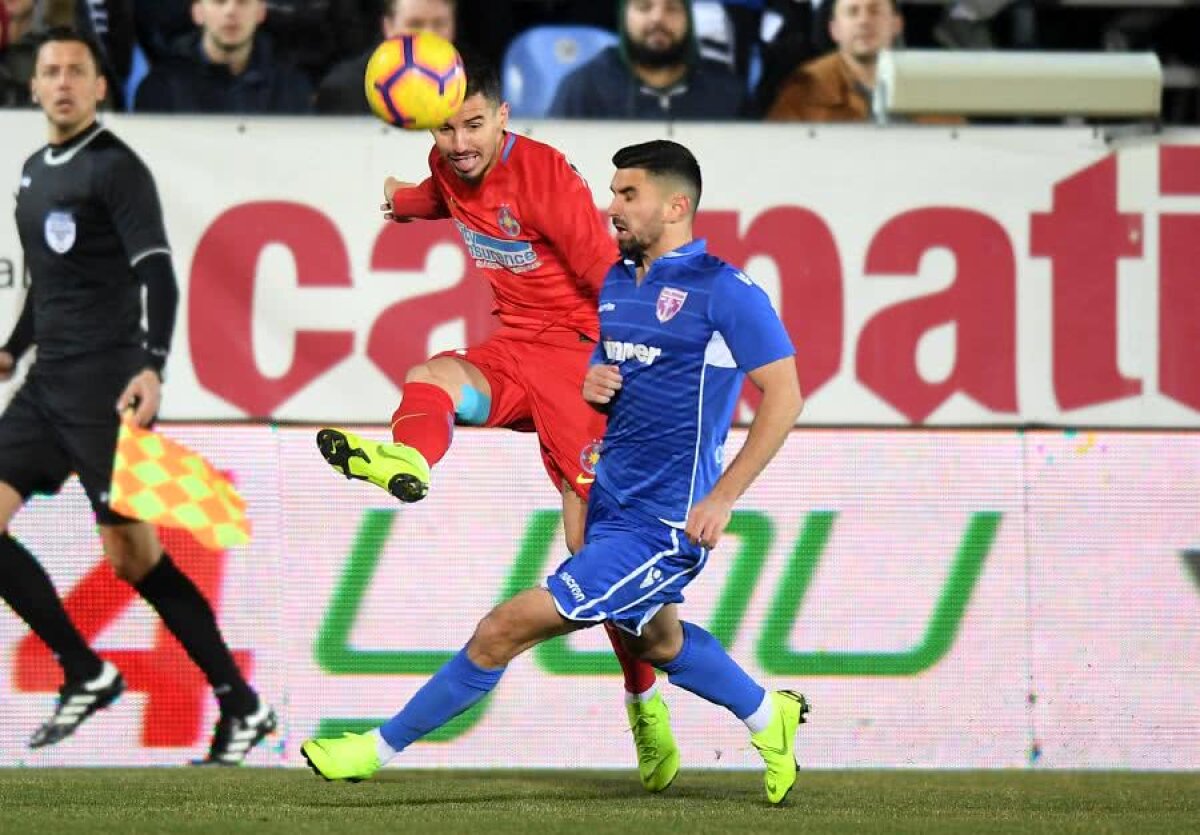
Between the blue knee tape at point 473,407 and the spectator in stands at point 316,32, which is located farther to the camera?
the spectator in stands at point 316,32

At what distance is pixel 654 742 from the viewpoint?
6660mm

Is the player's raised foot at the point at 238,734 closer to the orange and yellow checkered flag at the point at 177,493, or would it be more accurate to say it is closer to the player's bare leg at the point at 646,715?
the orange and yellow checkered flag at the point at 177,493

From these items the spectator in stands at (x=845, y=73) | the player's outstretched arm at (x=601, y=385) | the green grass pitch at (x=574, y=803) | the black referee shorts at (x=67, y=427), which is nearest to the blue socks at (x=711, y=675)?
the green grass pitch at (x=574, y=803)

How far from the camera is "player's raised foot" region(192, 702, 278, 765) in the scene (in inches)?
320

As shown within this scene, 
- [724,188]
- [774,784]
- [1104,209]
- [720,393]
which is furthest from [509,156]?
[1104,209]

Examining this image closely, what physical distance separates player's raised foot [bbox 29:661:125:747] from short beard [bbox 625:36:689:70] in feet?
11.6

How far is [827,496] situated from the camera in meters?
8.33

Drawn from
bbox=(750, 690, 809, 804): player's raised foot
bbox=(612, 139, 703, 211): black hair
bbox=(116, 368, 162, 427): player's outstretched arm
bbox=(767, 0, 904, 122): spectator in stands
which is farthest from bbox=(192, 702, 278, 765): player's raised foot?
bbox=(767, 0, 904, 122): spectator in stands

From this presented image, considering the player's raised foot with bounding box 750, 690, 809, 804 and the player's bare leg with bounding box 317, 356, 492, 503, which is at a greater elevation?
the player's bare leg with bounding box 317, 356, 492, 503

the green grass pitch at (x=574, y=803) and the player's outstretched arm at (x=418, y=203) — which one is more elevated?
the player's outstretched arm at (x=418, y=203)

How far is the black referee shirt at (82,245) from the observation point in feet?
28.1

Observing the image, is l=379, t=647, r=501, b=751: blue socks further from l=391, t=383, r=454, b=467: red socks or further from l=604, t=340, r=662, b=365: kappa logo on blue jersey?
l=604, t=340, r=662, b=365: kappa logo on blue jersey

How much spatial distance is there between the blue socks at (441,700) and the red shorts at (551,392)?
85cm

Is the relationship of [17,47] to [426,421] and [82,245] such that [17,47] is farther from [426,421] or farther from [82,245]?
[426,421]
